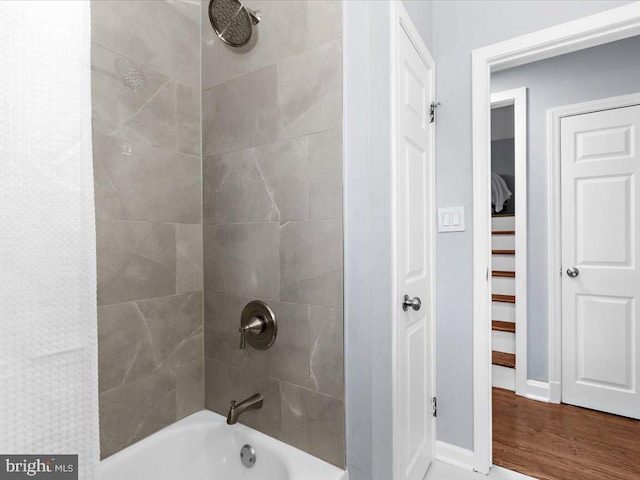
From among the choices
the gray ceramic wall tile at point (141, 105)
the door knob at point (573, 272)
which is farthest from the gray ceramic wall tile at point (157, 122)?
the door knob at point (573, 272)

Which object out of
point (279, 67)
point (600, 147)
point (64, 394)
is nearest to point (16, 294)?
point (64, 394)

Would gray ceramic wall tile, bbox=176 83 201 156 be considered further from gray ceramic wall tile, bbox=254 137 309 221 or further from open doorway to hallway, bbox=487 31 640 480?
open doorway to hallway, bbox=487 31 640 480

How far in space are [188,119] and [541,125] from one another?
241 cm

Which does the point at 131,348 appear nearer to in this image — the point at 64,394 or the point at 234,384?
the point at 234,384

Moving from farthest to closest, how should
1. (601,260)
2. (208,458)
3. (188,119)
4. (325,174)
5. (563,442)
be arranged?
(601,260) < (563,442) < (188,119) < (208,458) < (325,174)

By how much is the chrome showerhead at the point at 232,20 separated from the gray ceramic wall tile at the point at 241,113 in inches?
5.7

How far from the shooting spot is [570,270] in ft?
8.16

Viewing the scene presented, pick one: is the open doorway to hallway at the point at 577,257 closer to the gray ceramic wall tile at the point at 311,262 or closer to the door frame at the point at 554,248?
the door frame at the point at 554,248

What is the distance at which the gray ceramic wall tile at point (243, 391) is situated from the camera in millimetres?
1451

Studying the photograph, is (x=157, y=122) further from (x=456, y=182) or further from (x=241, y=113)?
(x=456, y=182)

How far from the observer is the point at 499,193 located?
373 centimetres

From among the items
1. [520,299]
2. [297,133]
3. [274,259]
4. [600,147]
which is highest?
[600,147]

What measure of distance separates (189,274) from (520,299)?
231 cm

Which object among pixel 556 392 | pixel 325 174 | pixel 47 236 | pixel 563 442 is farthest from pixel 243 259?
pixel 556 392
